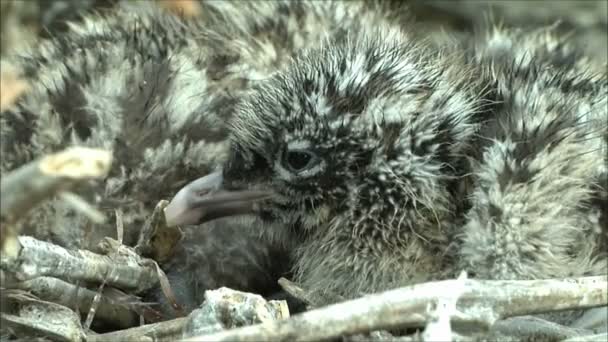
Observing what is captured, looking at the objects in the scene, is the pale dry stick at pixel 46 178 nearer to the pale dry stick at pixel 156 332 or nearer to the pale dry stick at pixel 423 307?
the pale dry stick at pixel 423 307

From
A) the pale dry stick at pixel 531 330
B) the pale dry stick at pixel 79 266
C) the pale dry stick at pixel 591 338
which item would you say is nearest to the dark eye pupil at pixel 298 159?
the pale dry stick at pixel 79 266

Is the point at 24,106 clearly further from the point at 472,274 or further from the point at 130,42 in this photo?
the point at 472,274

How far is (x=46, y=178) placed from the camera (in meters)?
1.27

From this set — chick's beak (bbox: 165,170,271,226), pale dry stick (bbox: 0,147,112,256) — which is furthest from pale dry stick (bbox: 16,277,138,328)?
pale dry stick (bbox: 0,147,112,256)

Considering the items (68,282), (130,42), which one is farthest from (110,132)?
(68,282)

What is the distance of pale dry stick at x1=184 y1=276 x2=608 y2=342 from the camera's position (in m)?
1.47

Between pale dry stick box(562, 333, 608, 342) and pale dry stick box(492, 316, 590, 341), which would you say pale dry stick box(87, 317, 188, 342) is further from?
pale dry stick box(562, 333, 608, 342)

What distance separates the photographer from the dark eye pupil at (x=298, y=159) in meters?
1.99

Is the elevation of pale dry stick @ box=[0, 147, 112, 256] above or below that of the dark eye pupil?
below

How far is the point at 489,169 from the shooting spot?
75.3 inches

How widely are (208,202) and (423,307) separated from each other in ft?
2.19

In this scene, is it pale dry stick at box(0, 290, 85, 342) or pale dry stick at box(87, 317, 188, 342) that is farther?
pale dry stick at box(87, 317, 188, 342)

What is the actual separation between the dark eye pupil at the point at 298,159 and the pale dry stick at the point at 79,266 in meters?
0.37

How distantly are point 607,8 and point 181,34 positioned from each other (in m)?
1.67
